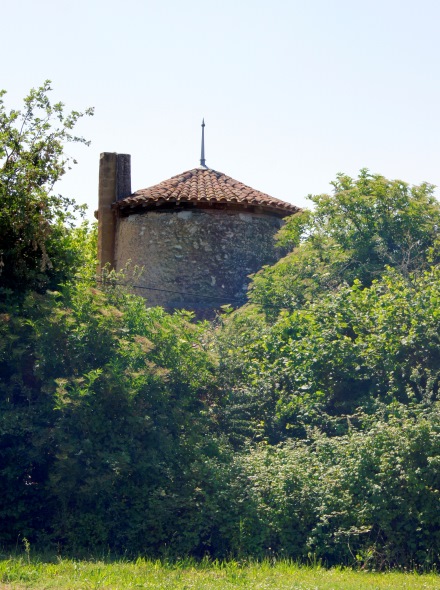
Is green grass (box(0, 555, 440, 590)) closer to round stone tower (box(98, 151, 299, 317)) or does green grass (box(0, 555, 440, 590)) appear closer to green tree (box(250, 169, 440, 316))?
green tree (box(250, 169, 440, 316))

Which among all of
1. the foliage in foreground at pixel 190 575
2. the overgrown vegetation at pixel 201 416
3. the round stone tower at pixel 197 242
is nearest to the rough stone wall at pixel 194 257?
the round stone tower at pixel 197 242

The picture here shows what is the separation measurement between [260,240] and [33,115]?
8978 mm

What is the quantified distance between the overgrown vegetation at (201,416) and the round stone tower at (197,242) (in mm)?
4190

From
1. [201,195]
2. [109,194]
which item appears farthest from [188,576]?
[109,194]

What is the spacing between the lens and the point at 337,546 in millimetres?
13398

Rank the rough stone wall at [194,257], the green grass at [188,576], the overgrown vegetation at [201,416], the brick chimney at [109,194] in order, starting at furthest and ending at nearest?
1. the brick chimney at [109,194]
2. the rough stone wall at [194,257]
3. the overgrown vegetation at [201,416]
4. the green grass at [188,576]

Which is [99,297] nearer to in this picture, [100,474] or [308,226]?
[100,474]

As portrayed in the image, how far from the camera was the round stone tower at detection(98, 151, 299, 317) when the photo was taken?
23.3 metres

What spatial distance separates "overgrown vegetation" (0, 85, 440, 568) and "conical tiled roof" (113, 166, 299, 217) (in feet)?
15.2

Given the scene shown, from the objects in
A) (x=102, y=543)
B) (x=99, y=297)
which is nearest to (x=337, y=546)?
(x=102, y=543)

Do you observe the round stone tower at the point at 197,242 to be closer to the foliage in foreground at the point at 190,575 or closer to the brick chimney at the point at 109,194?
the brick chimney at the point at 109,194

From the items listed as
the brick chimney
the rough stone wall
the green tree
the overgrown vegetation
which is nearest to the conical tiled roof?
the rough stone wall

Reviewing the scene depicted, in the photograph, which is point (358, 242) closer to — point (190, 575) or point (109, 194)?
point (109, 194)

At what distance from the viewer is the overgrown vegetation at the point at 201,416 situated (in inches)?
540
